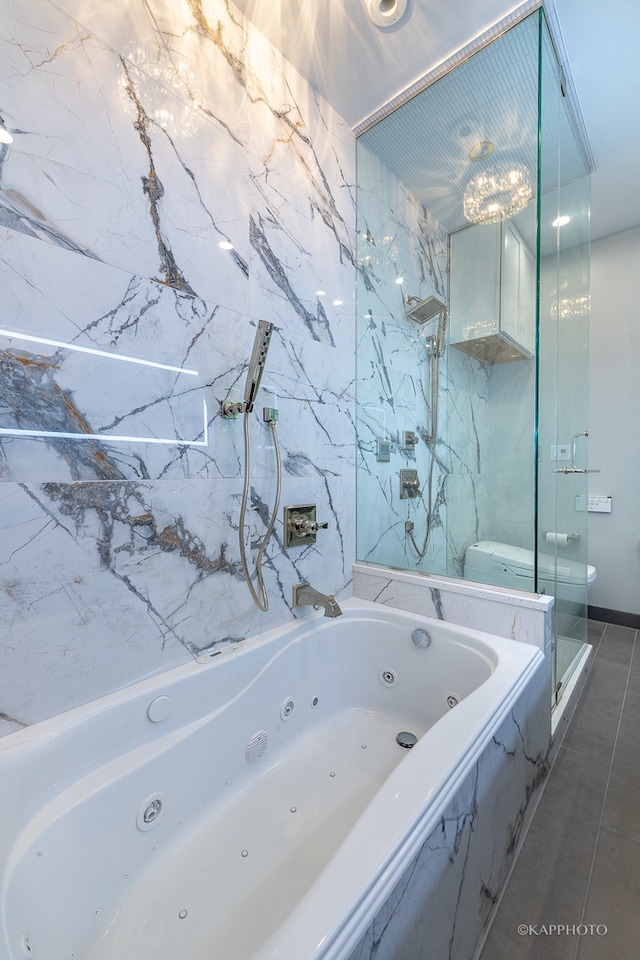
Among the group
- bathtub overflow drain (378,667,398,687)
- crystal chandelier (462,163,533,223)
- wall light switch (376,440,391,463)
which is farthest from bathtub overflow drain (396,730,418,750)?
crystal chandelier (462,163,533,223)

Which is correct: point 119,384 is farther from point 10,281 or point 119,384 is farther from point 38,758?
point 38,758

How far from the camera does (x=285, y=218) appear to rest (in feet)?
5.05

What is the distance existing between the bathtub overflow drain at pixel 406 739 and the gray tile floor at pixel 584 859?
16.3 inches

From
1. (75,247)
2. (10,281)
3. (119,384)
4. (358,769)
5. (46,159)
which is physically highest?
(46,159)

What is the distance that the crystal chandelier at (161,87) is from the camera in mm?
1087

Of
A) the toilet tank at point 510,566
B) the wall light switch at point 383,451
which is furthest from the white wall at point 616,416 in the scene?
the wall light switch at point 383,451

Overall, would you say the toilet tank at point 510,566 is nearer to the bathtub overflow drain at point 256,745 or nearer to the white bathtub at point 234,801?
the white bathtub at point 234,801

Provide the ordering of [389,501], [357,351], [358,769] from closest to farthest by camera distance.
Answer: [358,769]
[357,351]
[389,501]

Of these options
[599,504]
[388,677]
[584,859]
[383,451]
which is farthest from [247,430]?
[599,504]

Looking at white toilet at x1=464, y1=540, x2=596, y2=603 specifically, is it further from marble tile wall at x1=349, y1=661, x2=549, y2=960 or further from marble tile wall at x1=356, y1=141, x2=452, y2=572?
Result: marble tile wall at x1=349, y1=661, x2=549, y2=960

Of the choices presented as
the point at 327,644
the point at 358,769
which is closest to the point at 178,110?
the point at 327,644

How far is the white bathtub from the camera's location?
690 millimetres

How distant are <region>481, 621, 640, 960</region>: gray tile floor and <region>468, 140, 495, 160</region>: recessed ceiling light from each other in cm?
268

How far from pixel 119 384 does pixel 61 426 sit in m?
0.19
